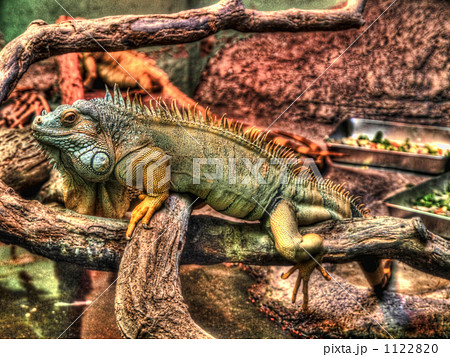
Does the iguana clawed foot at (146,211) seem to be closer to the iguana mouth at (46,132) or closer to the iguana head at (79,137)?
the iguana head at (79,137)

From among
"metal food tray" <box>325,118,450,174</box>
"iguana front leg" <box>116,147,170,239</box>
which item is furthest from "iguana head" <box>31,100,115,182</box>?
"metal food tray" <box>325,118,450,174</box>

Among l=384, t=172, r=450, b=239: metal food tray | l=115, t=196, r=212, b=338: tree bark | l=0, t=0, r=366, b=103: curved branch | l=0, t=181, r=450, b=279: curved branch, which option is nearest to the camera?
l=115, t=196, r=212, b=338: tree bark

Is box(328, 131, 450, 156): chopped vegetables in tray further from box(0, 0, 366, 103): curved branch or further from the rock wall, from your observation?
box(0, 0, 366, 103): curved branch

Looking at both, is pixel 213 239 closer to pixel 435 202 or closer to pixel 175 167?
pixel 175 167

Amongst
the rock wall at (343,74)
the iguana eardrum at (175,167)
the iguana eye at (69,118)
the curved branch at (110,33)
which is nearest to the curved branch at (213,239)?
the iguana eardrum at (175,167)

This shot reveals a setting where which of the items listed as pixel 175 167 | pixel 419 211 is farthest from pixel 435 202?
pixel 175 167

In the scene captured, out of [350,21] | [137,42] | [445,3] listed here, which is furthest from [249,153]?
[445,3]

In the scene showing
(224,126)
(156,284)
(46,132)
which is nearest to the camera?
(156,284)
